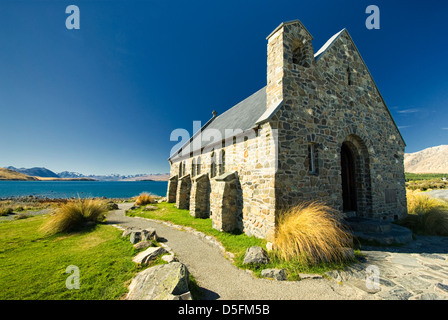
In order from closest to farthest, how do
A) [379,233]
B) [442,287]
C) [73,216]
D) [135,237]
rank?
[442,287] < [135,237] < [379,233] < [73,216]

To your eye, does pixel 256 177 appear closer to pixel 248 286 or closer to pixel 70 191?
pixel 248 286

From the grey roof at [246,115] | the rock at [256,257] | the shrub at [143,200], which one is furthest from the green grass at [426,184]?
the shrub at [143,200]

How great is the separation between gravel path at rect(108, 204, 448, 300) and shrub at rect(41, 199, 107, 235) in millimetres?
6429

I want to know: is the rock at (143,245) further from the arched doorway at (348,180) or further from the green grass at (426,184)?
the green grass at (426,184)

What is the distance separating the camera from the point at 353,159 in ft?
29.8

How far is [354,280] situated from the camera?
3.96 metres

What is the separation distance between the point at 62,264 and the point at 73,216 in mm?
4646

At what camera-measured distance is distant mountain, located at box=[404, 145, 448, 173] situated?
9250cm

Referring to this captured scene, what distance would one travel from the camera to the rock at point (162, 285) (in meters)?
3.09

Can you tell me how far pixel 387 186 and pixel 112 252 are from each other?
13237 mm

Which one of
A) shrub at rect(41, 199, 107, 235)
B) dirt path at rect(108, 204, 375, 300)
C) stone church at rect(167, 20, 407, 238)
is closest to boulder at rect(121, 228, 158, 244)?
dirt path at rect(108, 204, 375, 300)

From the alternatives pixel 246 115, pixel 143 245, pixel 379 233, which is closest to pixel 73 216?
pixel 143 245
